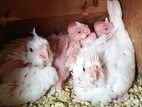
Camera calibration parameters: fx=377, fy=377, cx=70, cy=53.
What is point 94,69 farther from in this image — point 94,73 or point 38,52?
point 38,52

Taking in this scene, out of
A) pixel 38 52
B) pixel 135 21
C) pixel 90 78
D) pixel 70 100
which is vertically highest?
pixel 135 21

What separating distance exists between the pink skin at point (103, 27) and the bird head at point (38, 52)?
0.85 feet

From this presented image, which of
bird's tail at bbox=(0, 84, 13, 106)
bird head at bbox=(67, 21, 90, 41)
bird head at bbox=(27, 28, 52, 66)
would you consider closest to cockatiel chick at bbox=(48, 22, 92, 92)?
bird head at bbox=(67, 21, 90, 41)

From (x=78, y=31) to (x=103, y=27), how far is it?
0.37ft

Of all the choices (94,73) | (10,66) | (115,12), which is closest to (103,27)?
(115,12)

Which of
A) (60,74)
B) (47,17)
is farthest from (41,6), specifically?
(60,74)

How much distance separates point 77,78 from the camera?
1492mm

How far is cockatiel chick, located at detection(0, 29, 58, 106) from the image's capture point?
1489 mm

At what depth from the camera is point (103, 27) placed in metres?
1.64

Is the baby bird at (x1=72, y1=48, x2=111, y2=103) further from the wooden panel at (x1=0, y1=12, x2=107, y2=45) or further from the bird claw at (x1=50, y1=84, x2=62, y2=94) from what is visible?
the wooden panel at (x1=0, y1=12, x2=107, y2=45)

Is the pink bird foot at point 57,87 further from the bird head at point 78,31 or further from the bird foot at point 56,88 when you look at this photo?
the bird head at point 78,31

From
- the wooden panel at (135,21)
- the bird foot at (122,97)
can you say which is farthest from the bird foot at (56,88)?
the wooden panel at (135,21)

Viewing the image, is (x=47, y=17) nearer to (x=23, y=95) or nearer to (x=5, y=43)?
(x=5, y=43)

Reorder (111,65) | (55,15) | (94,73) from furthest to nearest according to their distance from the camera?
(55,15) < (111,65) < (94,73)
